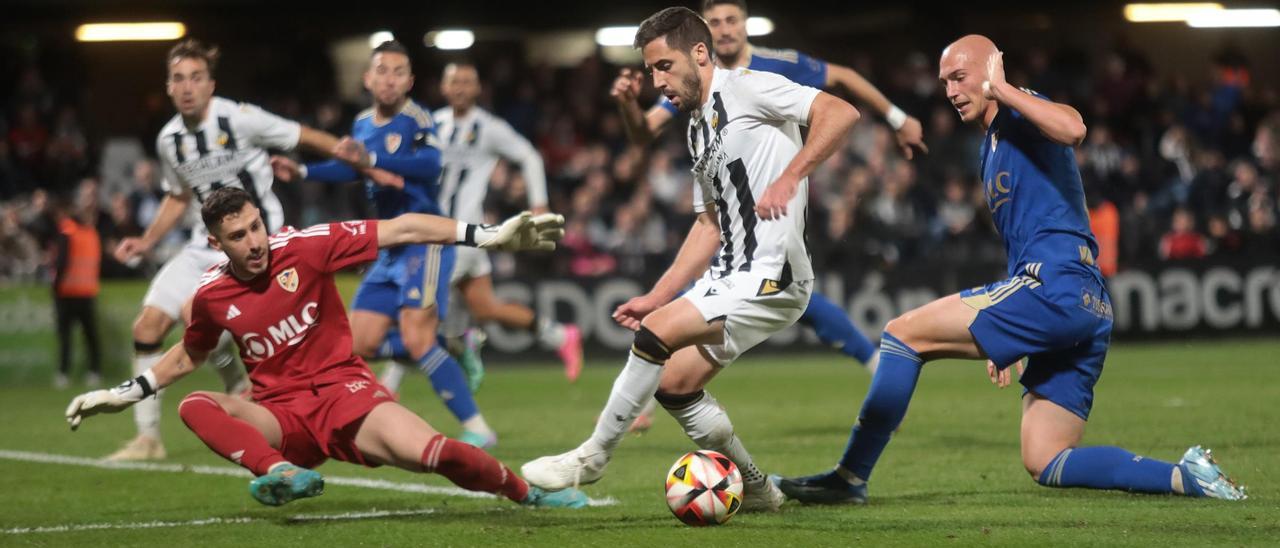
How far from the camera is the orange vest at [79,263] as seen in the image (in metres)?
15.8

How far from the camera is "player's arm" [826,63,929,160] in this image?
304 inches

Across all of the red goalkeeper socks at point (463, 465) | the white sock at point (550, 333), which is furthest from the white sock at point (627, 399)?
the white sock at point (550, 333)

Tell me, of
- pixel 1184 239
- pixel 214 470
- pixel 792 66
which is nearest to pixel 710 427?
pixel 792 66

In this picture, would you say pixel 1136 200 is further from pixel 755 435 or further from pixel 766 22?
pixel 755 435

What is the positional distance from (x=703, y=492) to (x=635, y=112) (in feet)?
7.38

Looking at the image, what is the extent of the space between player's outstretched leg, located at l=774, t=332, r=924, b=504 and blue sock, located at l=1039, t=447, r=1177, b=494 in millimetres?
702

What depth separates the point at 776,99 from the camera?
609cm

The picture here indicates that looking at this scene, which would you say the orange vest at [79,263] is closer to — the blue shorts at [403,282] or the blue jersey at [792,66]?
the blue shorts at [403,282]

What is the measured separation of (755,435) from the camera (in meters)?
9.71

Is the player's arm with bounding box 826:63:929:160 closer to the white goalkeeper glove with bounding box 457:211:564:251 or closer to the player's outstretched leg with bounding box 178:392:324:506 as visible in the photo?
the white goalkeeper glove with bounding box 457:211:564:251

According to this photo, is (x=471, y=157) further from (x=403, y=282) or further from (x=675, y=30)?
(x=675, y=30)

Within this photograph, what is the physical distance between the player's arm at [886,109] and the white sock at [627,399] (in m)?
2.26

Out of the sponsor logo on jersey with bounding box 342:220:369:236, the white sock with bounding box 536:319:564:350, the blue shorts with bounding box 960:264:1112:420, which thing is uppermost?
the sponsor logo on jersey with bounding box 342:220:369:236

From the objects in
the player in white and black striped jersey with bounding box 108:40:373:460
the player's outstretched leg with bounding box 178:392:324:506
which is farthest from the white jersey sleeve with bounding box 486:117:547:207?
the player's outstretched leg with bounding box 178:392:324:506
